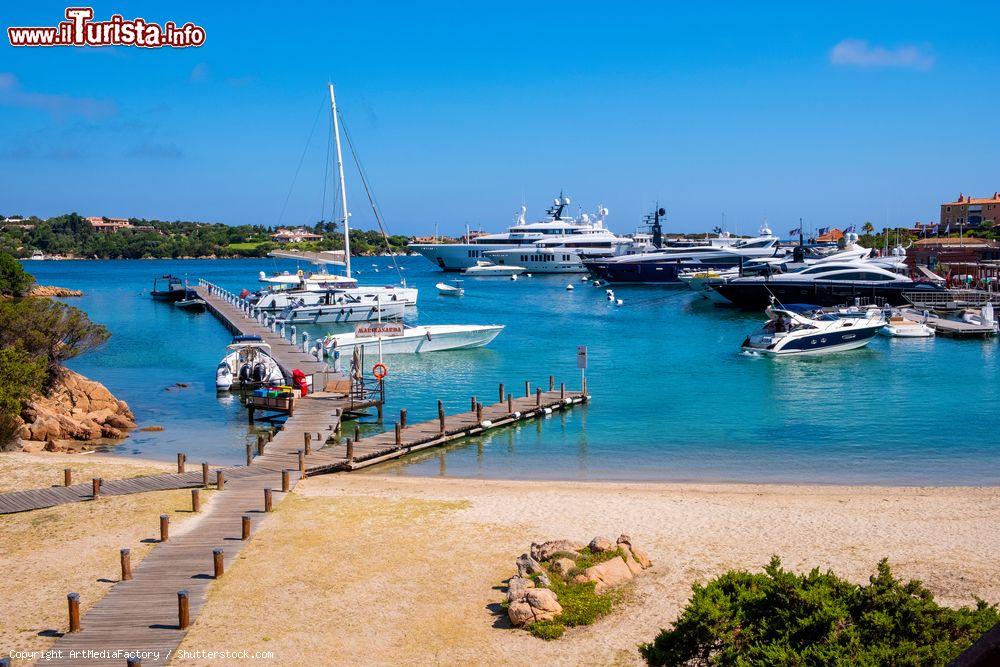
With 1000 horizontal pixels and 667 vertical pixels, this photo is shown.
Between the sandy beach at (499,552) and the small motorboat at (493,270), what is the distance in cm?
9442

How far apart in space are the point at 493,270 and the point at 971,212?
258 ft

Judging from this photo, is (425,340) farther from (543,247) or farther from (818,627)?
(543,247)

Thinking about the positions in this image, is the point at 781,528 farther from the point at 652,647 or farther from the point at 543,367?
the point at 543,367

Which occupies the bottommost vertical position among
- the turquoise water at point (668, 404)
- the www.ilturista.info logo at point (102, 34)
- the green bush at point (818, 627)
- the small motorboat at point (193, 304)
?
the turquoise water at point (668, 404)

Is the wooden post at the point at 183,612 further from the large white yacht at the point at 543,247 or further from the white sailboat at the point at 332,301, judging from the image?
the large white yacht at the point at 543,247

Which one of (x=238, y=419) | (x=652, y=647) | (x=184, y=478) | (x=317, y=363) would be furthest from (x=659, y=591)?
(x=317, y=363)

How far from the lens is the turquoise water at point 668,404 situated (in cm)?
2373

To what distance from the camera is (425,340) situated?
43.2 m

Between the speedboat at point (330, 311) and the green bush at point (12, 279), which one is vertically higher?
the green bush at point (12, 279)

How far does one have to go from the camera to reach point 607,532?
1634 cm

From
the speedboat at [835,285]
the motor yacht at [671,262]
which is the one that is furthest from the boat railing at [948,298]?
the motor yacht at [671,262]

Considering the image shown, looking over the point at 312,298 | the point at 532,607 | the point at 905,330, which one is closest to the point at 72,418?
the point at 532,607

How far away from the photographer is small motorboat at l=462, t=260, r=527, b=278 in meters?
115

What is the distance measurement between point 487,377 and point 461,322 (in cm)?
2541
